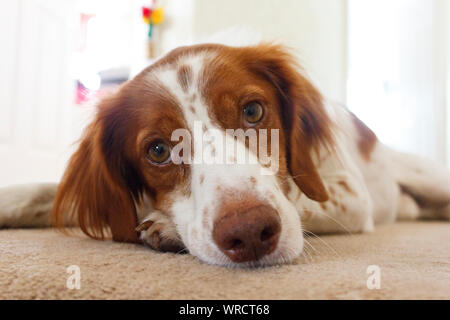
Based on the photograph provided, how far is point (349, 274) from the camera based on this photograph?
81cm

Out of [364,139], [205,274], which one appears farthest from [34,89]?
[205,274]

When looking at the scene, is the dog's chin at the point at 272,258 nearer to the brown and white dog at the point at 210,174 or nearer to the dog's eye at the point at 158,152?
the brown and white dog at the point at 210,174

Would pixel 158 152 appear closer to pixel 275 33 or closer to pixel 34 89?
pixel 275 33

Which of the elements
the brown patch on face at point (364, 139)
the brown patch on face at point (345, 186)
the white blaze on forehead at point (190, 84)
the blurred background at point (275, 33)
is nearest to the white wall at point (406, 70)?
the blurred background at point (275, 33)

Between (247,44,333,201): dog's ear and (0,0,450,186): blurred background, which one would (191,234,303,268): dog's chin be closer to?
(247,44,333,201): dog's ear

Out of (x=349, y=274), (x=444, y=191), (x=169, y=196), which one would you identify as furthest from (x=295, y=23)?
(x=349, y=274)

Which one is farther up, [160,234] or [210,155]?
[210,155]

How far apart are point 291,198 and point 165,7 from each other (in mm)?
3732

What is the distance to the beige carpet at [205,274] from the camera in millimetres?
691

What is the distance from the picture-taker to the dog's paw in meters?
1.19

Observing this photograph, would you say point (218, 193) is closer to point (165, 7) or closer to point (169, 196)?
point (169, 196)

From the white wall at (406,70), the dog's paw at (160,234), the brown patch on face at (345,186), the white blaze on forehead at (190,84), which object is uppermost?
the white wall at (406,70)

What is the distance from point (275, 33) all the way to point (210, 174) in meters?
3.06

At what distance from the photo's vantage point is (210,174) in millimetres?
1072
